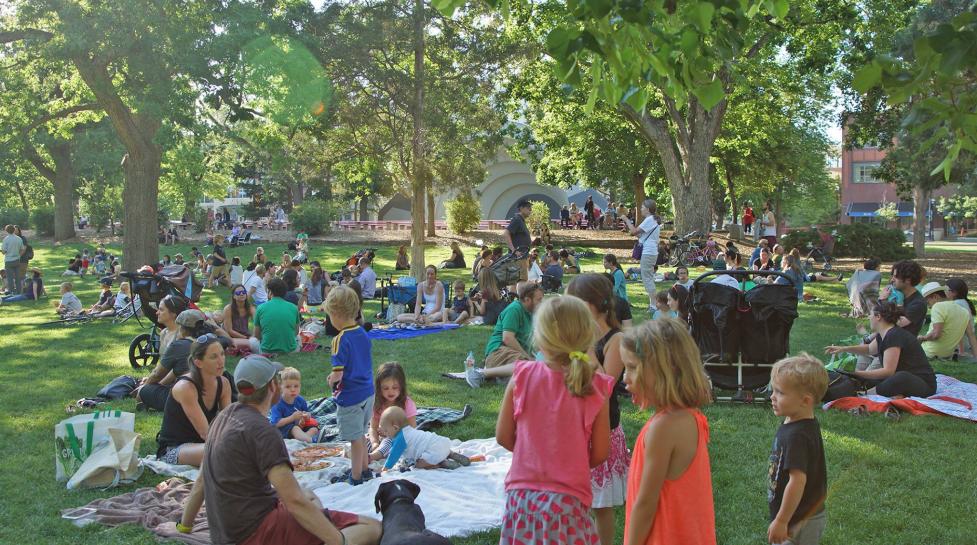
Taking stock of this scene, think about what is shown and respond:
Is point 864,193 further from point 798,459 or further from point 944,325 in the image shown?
point 798,459

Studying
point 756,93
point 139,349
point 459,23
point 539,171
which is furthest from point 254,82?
point 539,171

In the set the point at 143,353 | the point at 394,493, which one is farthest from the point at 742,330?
the point at 143,353

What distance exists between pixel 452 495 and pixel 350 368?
119 centimetres

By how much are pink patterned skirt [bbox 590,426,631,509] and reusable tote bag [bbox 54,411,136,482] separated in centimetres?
407

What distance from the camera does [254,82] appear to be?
21.0 m

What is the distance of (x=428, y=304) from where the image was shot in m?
15.5

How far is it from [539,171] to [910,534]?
37756 mm

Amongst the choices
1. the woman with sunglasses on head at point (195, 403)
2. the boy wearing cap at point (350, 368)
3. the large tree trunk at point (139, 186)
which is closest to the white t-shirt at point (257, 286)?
the large tree trunk at point (139, 186)

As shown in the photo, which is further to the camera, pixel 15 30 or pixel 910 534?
pixel 15 30

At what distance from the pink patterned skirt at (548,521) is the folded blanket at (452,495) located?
2.08 meters

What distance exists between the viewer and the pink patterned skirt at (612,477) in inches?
179

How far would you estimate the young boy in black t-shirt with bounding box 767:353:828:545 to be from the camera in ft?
12.3

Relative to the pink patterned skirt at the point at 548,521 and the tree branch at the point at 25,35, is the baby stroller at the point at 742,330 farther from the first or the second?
the tree branch at the point at 25,35

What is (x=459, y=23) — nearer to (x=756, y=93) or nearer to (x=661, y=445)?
(x=756, y=93)
